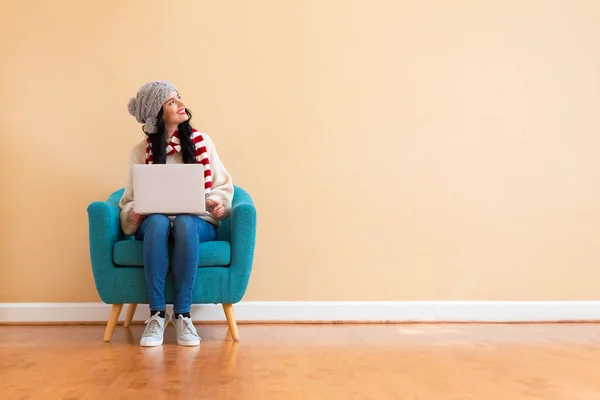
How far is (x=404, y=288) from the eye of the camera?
357 cm

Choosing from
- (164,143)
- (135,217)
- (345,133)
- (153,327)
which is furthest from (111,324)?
(345,133)

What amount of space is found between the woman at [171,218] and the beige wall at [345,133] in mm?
412

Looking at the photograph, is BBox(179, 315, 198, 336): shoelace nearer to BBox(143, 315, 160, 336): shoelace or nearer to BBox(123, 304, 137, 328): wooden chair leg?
BBox(143, 315, 160, 336): shoelace

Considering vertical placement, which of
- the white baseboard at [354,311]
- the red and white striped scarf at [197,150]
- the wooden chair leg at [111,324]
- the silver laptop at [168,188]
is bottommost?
the white baseboard at [354,311]

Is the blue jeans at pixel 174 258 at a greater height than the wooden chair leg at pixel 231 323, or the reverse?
the blue jeans at pixel 174 258

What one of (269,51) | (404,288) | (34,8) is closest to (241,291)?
(404,288)

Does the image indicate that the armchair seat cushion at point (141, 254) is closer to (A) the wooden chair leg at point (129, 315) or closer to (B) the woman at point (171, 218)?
(B) the woman at point (171, 218)

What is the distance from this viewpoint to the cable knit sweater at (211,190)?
9.87 ft

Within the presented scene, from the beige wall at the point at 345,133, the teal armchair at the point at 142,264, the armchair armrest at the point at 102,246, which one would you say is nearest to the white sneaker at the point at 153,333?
the teal armchair at the point at 142,264

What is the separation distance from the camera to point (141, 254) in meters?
2.87

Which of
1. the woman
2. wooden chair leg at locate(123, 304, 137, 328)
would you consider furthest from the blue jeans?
wooden chair leg at locate(123, 304, 137, 328)

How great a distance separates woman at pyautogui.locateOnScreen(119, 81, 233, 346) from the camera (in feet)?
9.22

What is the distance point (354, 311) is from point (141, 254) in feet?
3.81

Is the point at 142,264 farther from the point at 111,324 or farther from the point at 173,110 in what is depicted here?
the point at 173,110
